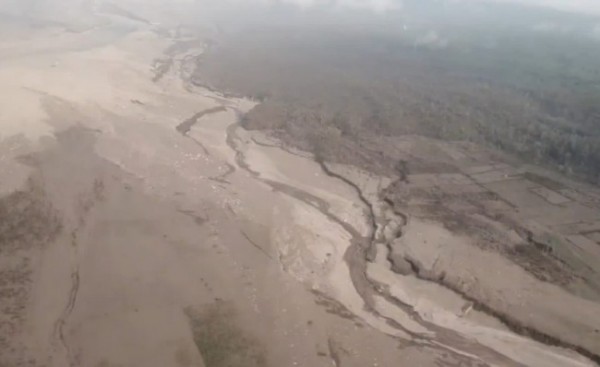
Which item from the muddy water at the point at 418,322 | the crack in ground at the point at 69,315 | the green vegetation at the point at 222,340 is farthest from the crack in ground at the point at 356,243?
the crack in ground at the point at 69,315

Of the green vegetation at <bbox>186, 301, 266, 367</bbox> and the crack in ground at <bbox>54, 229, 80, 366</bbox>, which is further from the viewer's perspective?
the green vegetation at <bbox>186, 301, 266, 367</bbox>

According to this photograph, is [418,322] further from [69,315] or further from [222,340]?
[69,315]

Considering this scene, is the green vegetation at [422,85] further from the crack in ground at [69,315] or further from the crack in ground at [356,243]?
the crack in ground at [69,315]

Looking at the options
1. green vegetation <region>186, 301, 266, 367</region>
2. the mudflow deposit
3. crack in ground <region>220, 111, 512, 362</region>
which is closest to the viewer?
green vegetation <region>186, 301, 266, 367</region>

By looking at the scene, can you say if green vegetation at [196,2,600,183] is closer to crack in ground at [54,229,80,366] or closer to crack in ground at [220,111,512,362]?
crack in ground at [220,111,512,362]

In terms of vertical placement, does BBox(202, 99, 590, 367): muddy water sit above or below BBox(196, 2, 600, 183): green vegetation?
below

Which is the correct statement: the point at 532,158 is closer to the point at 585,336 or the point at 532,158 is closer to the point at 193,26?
the point at 585,336

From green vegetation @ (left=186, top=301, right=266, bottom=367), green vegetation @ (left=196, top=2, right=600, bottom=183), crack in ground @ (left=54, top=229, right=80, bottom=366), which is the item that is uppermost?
green vegetation @ (left=196, top=2, right=600, bottom=183)

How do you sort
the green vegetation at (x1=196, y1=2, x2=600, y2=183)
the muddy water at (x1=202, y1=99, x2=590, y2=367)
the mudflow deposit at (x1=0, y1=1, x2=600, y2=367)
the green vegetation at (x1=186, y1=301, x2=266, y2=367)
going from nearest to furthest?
the green vegetation at (x1=186, y1=301, x2=266, y2=367)
the mudflow deposit at (x1=0, y1=1, x2=600, y2=367)
the muddy water at (x1=202, y1=99, x2=590, y2=367)
the green vegetation at (x1=196, y1=2, x2=600, y2=183)

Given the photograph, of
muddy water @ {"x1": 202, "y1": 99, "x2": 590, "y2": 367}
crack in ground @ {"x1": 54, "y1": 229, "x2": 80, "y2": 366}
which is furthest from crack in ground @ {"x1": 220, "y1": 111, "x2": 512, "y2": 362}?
crack in ground @ {"x1": 54, "y1": 229, "x2": 80, "y2": 366}
